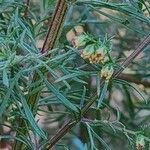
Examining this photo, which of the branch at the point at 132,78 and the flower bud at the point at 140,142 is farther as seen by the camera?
the branch at the point at 132,78

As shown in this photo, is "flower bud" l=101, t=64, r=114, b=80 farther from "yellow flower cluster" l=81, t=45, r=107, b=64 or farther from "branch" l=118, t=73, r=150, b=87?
"branch" l=118, t=73, r=150, b=87

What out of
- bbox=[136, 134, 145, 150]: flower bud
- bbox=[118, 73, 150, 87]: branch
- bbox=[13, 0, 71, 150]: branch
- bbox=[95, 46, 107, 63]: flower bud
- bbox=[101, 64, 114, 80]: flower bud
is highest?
bbox=[13, 0, 71, 150]: branch

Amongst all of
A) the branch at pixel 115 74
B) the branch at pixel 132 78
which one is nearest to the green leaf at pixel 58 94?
the branch at pixel 115 74

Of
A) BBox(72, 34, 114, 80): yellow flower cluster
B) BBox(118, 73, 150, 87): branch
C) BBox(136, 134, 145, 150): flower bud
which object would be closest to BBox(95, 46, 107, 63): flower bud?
BBox(72, 34, 114, 80): yellow flower cluster

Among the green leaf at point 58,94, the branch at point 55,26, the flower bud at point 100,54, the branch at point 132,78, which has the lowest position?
the branch at point 132,78

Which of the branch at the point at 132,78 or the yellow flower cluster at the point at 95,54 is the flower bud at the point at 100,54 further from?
the branch at the point at 132,78

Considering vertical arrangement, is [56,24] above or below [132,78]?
above

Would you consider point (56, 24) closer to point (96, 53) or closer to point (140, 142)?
point (96, 53)

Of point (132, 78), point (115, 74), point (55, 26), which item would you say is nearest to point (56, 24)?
point (55, 26)

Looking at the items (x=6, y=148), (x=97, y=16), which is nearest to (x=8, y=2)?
(x=6, y=148)
